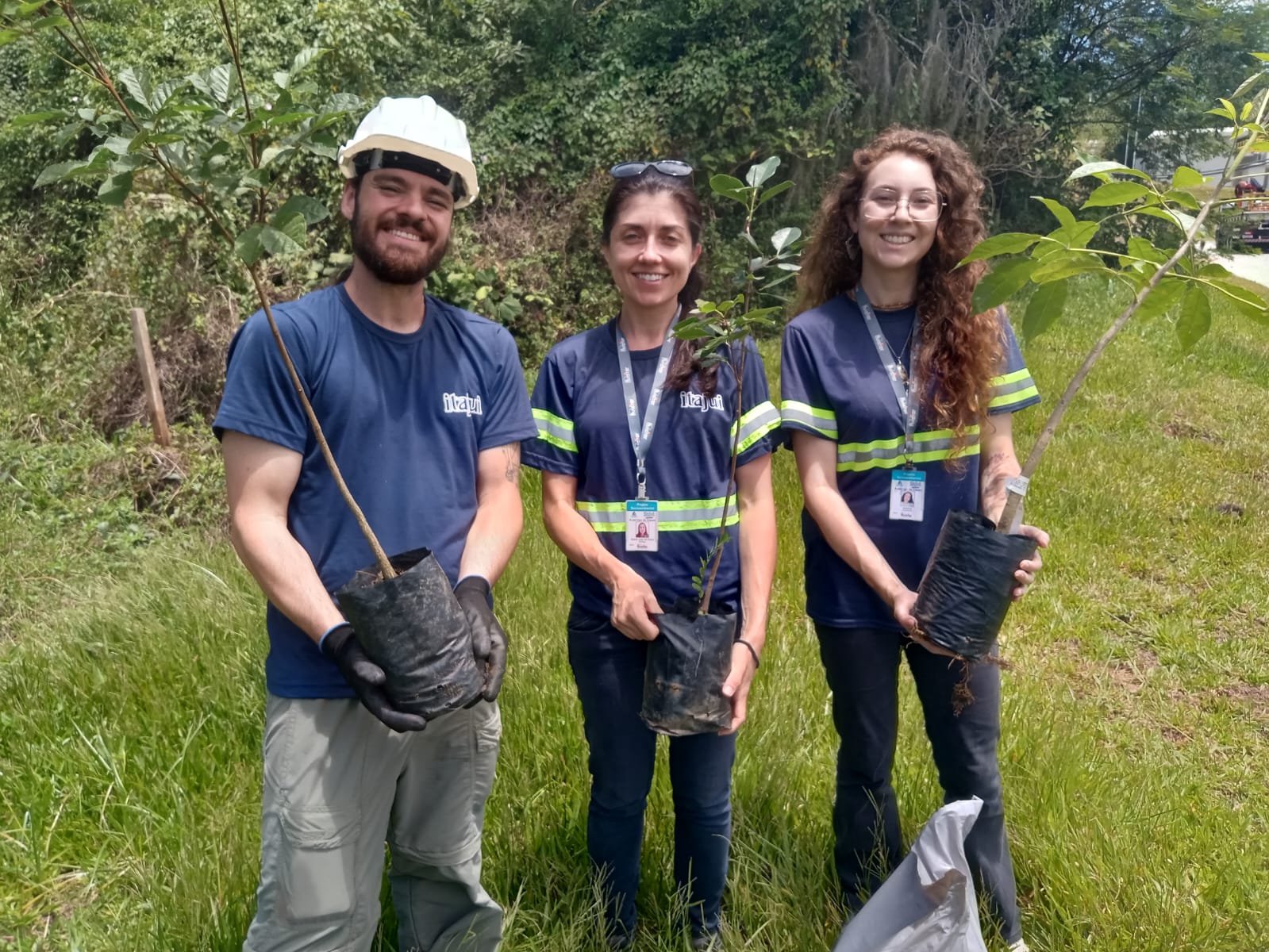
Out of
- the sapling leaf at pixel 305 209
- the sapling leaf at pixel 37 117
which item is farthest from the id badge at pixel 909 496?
the sapling leaf at pixel 37 117

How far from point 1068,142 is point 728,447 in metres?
13.4

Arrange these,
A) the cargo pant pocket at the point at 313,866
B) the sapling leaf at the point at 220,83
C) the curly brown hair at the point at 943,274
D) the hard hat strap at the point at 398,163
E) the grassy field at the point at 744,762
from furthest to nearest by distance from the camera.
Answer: the grassy field at the point at 744,762
the curly brown hair at the point at 943,274
the hard hat strap at the point at 398,163
the cargo pant pocket at the point at 313,866
the sapling leaf at the point at 220,83

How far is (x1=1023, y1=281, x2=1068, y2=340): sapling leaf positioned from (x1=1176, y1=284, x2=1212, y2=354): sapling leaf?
190 mm

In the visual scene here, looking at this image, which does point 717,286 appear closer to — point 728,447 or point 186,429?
point 186,429

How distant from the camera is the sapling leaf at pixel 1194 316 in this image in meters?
1.56

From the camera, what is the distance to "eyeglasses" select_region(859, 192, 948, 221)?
2270 millimetres

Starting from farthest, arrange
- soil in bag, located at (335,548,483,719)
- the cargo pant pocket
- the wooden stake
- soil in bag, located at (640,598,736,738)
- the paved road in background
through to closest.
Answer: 1. the paved road in background
2. the wooden stake
3. soil in bag, located at (640,598,736,738)
4. the cargo pant pocket
5. soil in bag, located at (335,548,483,719)

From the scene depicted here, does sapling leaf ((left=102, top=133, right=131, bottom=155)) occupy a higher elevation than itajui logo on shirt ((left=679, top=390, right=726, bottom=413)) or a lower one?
higher

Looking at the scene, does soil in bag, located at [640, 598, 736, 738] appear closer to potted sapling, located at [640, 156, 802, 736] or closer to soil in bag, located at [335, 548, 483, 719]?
potted sapling, located at [640, 156, 802, 736]

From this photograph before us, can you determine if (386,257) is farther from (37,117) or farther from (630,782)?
(630,782)

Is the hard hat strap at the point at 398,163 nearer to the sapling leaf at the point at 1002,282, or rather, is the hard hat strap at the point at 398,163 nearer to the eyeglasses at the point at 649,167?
the eyeglasses at the point at 649,167

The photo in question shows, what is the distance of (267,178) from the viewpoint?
5.49 feet

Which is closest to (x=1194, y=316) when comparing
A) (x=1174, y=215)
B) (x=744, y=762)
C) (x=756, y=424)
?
(x=1174, y=215)

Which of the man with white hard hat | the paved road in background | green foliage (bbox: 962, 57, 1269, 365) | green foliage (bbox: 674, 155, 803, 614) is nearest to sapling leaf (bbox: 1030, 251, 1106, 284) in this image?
green foliage (bbox: 962, 57, 1269, 365)
